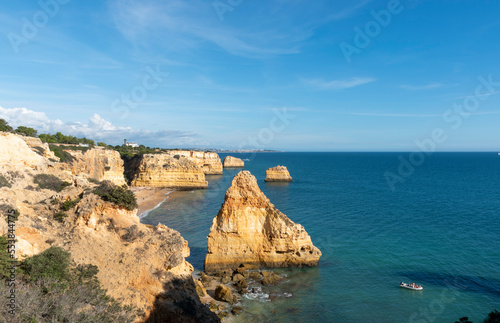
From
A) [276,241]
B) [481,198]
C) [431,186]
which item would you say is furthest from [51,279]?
[431,186]

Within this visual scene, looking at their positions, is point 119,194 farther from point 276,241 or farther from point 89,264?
point 276,241

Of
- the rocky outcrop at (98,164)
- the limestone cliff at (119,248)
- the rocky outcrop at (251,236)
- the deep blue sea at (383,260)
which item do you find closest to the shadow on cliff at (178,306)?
the limestone cliff at (119,248)

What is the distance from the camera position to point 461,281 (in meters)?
22.9

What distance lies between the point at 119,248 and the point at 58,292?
3317 millimetres

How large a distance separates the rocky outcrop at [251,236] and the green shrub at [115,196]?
422 inches

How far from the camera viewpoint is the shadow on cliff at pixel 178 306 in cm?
1233

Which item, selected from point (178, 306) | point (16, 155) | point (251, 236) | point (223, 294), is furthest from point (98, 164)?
point (178, 306)

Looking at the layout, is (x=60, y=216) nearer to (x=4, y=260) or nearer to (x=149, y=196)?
(x=4, y=260)

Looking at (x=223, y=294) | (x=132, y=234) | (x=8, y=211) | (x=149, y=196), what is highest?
(x=8, y=211)

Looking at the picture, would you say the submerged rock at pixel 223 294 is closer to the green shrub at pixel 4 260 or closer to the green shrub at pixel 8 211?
the green shrub at pixel 8 211

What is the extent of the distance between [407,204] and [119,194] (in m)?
50.5

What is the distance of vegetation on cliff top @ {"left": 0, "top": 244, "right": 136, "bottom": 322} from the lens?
29.5 feet

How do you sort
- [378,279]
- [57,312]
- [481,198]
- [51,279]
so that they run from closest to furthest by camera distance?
[57,312], [51,279], [378,279], [481,198]

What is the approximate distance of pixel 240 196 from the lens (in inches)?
1005
